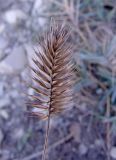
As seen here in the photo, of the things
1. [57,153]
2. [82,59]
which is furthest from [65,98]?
[82,59]

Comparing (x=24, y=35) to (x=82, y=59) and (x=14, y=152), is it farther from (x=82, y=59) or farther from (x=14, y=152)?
(x=14, y=152)

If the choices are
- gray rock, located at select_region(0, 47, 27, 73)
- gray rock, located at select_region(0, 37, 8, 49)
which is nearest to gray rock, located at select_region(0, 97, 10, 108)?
gray rock, located at select_region(0, 47, 27, 73)

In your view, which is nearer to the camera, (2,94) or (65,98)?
(65,98)

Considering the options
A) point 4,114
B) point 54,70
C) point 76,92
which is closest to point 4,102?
point 4,114

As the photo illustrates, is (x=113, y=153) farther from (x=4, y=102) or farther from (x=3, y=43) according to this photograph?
(x=3, y=43)

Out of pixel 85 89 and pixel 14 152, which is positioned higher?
pixel 85 89

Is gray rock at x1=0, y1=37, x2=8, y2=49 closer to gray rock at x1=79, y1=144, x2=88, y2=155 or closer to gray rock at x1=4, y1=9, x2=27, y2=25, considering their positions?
gray rock at x1=4, y1=9, x2=27, y2=25
